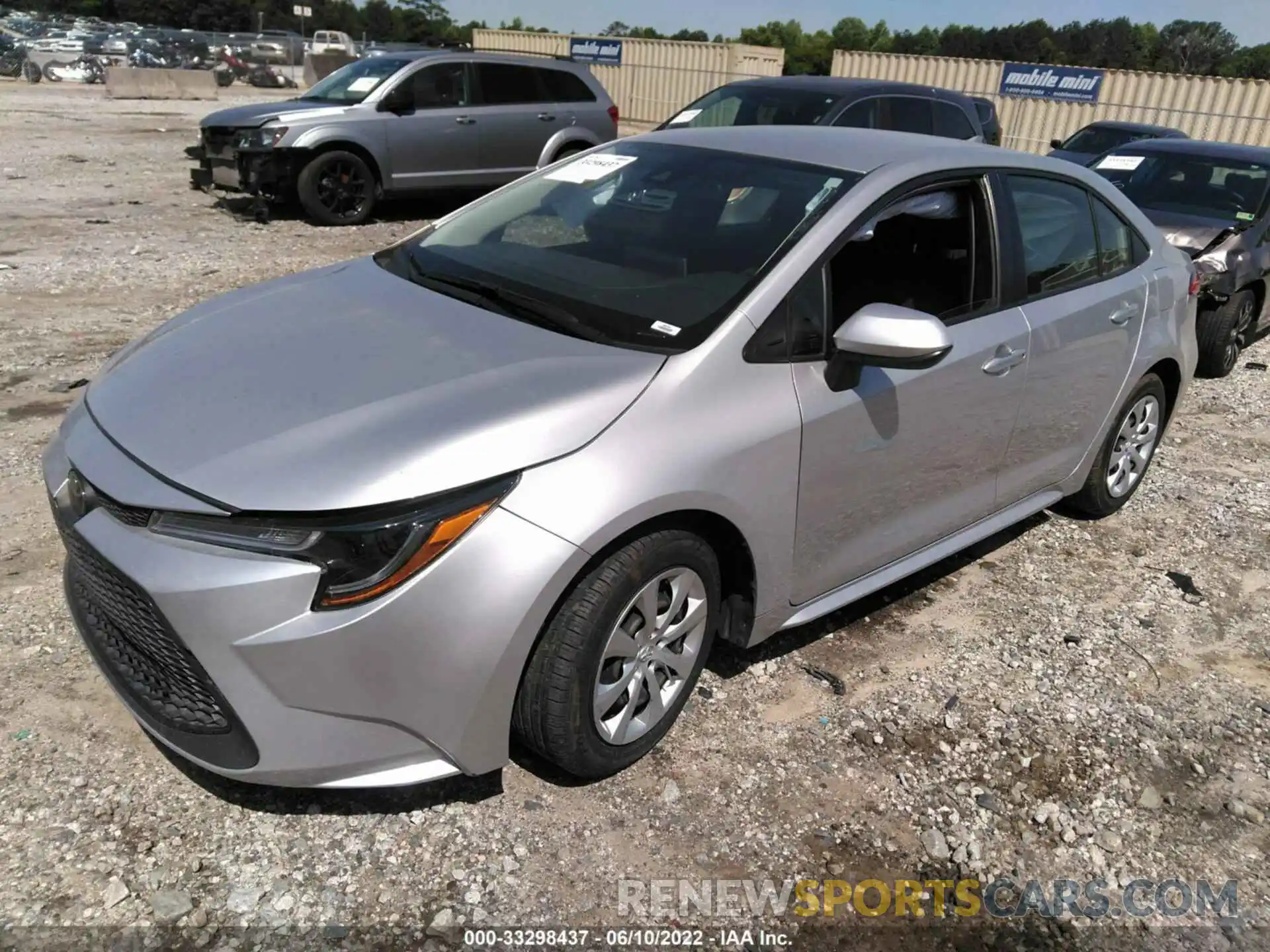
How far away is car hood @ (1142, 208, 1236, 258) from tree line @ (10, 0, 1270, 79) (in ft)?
224

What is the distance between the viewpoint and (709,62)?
26.8 meters

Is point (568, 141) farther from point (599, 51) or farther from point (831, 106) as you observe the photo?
point (599, 51)

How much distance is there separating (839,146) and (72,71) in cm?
3104

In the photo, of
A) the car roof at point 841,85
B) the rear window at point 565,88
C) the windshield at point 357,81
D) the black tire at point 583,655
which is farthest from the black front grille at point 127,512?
the rear window at point 565,88

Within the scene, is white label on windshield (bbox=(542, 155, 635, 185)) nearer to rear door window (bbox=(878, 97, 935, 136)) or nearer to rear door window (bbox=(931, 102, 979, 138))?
rear door window (bbox=(878, 97, 935, 136))

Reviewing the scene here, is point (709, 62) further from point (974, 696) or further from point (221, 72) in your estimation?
point (974, 696)

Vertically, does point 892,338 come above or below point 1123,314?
above

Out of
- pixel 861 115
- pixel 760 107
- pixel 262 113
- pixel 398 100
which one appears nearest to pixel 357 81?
pixel 398 100

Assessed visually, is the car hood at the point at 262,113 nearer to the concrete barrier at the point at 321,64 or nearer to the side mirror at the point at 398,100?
the side mirror at the point at 398,100

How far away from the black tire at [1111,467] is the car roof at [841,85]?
16.6 feet

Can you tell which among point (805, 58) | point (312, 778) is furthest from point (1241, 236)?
point (805, 58)

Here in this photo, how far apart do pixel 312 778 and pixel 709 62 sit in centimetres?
2754

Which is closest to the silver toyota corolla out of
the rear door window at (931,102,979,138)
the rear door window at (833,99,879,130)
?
the rear door window at (833,99,879,130)

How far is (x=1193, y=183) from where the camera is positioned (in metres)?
7.94
